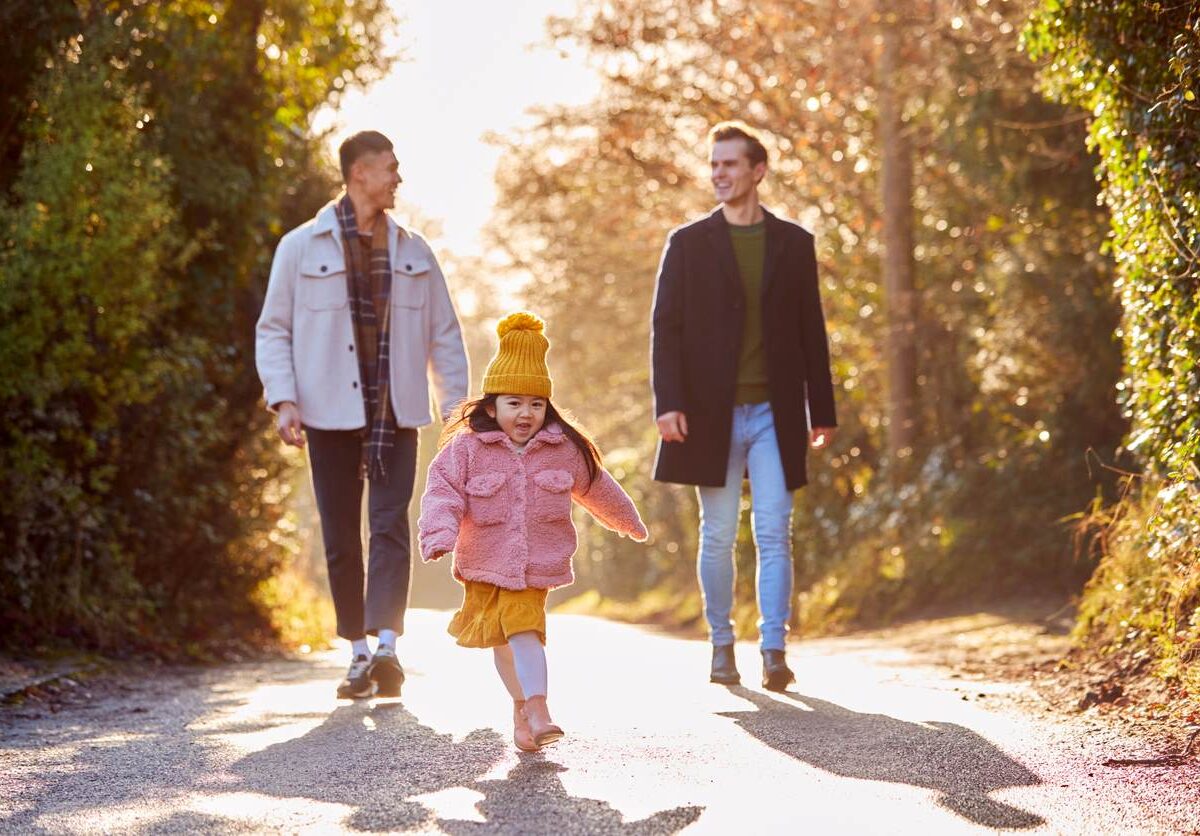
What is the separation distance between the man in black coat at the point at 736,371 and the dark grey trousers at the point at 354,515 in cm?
117

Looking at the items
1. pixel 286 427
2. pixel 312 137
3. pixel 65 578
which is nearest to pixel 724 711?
pixel 286 427

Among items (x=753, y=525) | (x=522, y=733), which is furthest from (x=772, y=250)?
(x=522, y=733)

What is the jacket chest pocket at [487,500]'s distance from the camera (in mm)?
5254

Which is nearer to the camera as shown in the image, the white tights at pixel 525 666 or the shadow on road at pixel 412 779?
the shadow on road at pixel 412 779

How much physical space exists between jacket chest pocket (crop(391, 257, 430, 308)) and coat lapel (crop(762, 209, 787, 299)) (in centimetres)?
151

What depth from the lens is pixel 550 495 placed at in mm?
5328

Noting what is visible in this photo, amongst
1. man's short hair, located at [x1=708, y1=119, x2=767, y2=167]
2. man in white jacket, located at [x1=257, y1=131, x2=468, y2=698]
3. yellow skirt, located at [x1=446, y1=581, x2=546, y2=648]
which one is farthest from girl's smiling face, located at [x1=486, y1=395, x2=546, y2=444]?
man's short hair, located at [x1=708, y1=119, x2=767, y2=167]

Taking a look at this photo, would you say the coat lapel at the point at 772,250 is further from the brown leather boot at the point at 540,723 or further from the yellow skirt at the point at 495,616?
the brown leather boot at the point at 540,723

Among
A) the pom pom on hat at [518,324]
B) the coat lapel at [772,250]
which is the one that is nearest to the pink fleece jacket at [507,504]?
the pom pom on hat at [518,324]

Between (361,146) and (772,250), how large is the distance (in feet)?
6.15

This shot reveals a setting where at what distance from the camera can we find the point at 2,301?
893 centimetres

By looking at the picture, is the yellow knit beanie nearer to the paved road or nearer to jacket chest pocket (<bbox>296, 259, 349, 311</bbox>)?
the paved road

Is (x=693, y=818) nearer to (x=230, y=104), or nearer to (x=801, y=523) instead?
(x=230, y=104)

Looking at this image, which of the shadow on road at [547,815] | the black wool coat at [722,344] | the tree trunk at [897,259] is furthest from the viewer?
the tree trunk at [897,259]
